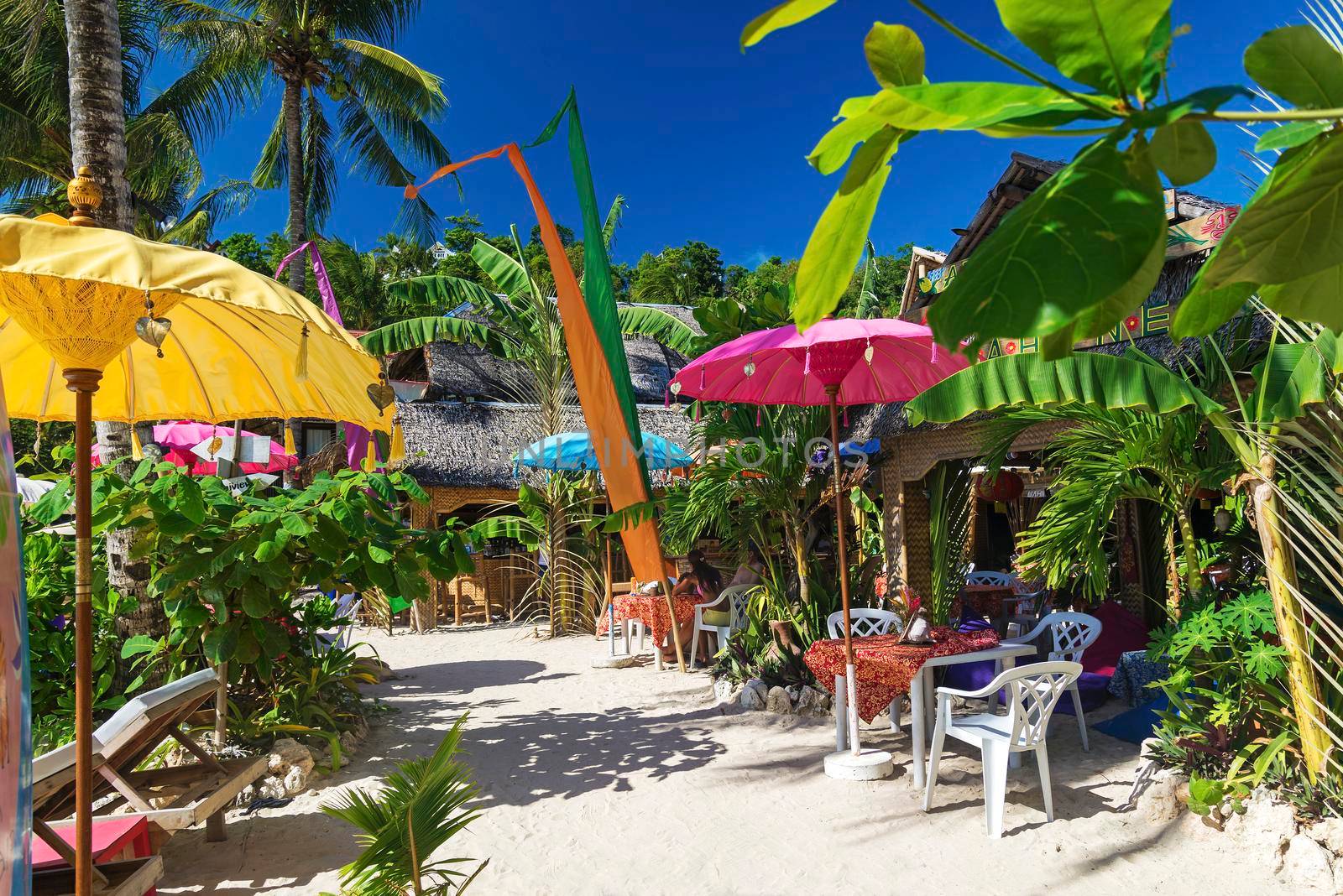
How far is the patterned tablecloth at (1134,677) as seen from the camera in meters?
6.16

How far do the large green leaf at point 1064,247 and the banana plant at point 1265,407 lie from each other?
10.5ft

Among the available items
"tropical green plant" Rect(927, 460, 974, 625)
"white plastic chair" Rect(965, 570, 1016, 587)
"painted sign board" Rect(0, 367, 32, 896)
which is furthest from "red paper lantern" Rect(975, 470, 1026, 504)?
"painted sign board" Rect(0, 367, 32, 896)

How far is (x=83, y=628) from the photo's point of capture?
247 centimetres

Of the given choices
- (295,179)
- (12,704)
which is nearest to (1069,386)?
(12,704)

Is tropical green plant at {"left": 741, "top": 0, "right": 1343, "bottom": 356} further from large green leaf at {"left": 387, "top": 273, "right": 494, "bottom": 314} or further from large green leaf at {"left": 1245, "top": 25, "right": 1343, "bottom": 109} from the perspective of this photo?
large green leaf at {"left": 387, "top": 273, "right": 494, "bottom": 314}

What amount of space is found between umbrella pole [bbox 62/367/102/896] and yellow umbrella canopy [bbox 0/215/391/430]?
0.45ft

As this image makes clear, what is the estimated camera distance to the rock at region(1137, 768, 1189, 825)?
420cm

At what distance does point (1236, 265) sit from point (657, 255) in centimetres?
3031

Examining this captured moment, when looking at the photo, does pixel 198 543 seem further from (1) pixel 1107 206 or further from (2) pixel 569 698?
(1) pixel 1107 206

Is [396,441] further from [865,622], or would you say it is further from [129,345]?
[865,622]

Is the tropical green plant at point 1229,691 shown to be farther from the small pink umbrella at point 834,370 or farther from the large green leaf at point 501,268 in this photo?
the large green leaf at point 501,268

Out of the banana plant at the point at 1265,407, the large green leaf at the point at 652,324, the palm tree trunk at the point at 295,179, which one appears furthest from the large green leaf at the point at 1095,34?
the palm tree trunk at the point at 295,179

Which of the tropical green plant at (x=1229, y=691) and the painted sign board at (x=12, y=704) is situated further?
the tropical green plant at (x=1229, y=691)

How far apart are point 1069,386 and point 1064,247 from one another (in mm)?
3901
